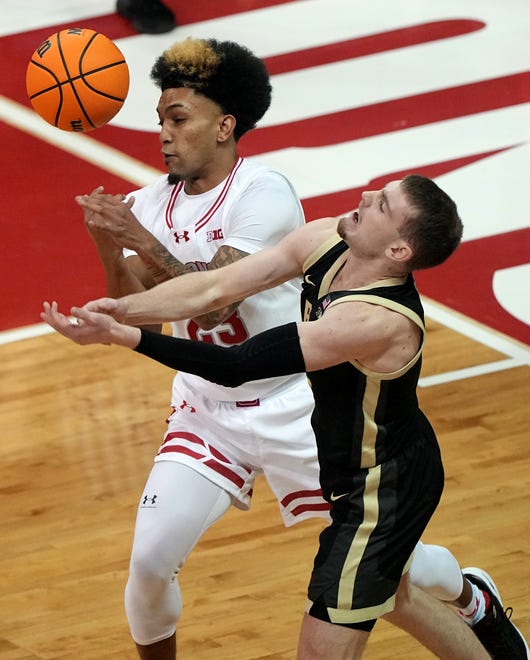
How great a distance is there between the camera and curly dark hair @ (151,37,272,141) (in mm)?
5141

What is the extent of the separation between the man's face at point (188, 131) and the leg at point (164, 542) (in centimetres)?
108

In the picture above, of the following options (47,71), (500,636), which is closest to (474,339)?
(500,636)

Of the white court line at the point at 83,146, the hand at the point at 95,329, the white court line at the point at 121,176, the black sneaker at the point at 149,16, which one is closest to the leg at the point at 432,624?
the hand at the point at 95,329

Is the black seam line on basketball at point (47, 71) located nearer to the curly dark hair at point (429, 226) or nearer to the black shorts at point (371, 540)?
the curly dark hair at point (429, 226)

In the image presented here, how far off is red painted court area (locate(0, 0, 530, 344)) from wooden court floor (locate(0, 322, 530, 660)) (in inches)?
15.7

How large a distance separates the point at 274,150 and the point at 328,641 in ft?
17.5

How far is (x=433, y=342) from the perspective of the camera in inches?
290

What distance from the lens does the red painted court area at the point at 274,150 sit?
308 inches

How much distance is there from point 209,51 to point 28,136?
4.51 meters

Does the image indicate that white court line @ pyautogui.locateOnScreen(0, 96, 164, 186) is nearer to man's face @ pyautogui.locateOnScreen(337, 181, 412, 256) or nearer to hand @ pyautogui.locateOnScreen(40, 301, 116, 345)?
man's face @ pyautogui.locateOnScreen(337, 181, 412, 256)

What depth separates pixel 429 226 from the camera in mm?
4238

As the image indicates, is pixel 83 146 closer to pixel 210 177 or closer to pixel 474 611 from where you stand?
pixel 210 177

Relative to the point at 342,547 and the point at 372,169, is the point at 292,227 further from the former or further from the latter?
the point at 372,169

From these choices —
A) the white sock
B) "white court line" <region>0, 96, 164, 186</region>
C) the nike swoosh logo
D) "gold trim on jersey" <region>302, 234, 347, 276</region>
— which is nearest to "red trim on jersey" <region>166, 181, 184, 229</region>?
"gold trim on jersey" <region>302, 234, 347, 276</region>
